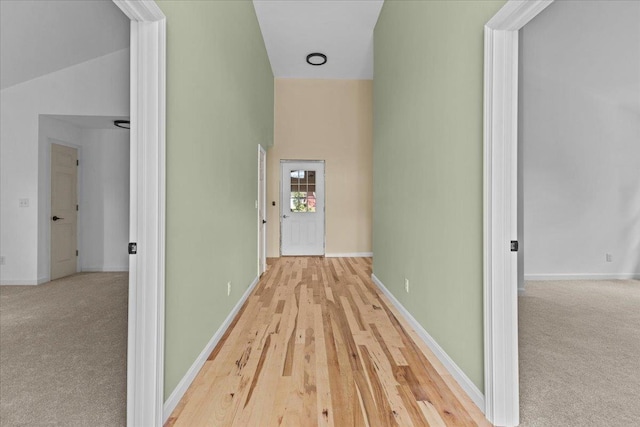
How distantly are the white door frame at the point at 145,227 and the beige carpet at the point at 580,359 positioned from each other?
1928mm

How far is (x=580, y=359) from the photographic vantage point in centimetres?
227

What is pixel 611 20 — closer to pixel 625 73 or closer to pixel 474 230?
pixel 625 73

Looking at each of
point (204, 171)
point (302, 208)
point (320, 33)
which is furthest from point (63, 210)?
point (320, 33)

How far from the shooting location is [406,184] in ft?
10.1

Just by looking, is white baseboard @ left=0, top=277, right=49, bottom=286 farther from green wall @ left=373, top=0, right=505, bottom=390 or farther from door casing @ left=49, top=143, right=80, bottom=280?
green wall @ left=373, top=0, right=505, bottom=390

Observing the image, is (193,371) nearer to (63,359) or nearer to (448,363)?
(63,359)

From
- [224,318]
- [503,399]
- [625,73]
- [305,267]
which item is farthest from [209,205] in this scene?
[625,73]

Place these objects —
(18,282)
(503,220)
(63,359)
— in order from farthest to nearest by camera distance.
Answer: (18,282), (63,359), (503,220)

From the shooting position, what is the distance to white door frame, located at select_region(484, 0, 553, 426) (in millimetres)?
1583

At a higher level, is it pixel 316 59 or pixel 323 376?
pixel 316 59

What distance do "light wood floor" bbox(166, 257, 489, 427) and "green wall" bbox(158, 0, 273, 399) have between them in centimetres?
23

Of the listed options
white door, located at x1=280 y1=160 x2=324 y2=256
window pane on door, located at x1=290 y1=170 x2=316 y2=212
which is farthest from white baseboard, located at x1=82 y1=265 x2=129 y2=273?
window pane on door, located at x1=290 y1=170 x2=316 y2=212

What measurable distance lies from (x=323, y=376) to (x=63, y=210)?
17.5ft

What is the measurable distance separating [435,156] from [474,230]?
759 millimetres
